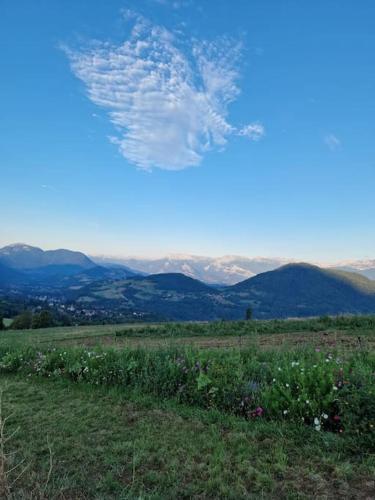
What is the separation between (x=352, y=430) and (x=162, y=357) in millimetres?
4483

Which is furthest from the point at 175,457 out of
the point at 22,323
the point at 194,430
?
the point at 22,323

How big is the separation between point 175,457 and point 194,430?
0.88 meters

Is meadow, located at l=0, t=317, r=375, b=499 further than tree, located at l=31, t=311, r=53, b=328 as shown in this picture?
No

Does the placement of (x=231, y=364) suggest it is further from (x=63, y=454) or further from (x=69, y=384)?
(x=69, y=384)

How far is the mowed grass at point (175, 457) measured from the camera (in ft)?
11.9

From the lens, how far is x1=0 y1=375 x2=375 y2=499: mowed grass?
3.63m

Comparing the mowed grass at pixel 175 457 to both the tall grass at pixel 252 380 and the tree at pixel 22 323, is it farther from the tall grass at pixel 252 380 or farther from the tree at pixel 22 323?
the tree at pixel 22 323

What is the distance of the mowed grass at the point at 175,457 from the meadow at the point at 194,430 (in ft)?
0.05

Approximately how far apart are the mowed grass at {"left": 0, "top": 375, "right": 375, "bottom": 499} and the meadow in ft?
0.05

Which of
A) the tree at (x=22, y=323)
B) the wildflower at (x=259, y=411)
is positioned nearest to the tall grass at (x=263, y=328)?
the wildflower at (x=259, y=411)

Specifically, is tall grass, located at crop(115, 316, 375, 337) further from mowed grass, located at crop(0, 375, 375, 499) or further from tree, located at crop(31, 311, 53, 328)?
tree, located at crop(31, 311, 53, 328)

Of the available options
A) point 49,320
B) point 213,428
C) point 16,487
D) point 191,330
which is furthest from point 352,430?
point 49,320

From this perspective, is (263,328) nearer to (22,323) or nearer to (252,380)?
(252,380)

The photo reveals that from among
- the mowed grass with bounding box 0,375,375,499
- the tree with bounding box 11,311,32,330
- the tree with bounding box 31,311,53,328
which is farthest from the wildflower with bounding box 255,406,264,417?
the tree with bounding box 11,311,32,330
